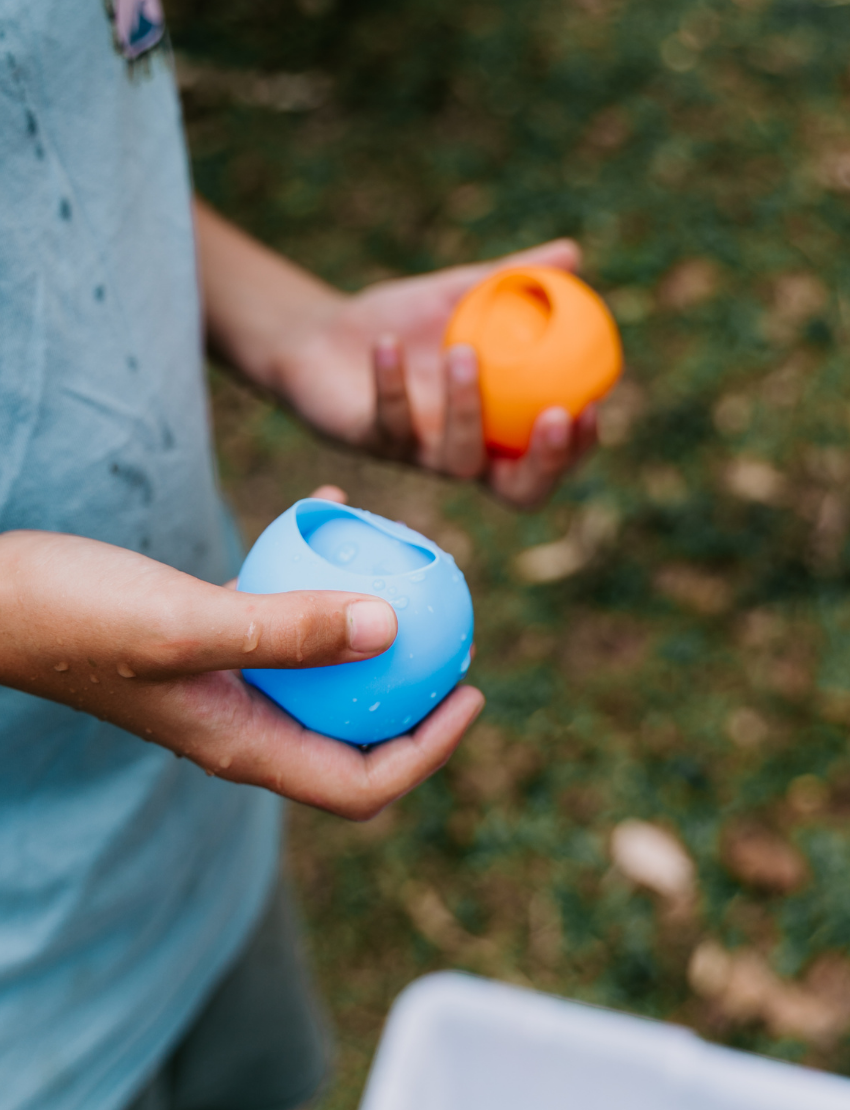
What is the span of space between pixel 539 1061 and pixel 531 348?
112 cm

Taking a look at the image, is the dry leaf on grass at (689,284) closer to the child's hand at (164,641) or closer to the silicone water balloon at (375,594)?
the silicone water balloon at (375,594)

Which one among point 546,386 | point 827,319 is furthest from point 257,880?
point 827,319

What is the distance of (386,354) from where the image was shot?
142 centimetres

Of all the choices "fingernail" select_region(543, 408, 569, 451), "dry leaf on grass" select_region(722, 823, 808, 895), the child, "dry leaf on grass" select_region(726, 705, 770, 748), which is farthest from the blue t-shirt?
"dry leaf on grass" select_region(726, 705, 770, 748)

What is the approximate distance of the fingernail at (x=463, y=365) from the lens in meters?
1.51

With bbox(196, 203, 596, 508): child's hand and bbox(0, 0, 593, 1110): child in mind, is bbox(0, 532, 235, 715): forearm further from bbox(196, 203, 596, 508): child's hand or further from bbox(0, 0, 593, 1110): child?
bbox(196, 203, 596, 508): child's hand

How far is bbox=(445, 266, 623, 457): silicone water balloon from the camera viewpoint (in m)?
1.63

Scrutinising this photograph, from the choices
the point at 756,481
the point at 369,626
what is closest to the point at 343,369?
the point at 369,626

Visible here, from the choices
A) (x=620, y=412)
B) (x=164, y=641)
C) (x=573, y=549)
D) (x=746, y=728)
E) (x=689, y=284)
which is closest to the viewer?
(x=164, y=641)

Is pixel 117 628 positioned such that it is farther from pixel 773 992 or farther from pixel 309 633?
pixel 773 992

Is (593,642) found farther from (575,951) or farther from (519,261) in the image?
(519,261)

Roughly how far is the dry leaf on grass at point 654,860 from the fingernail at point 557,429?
124 centimetres

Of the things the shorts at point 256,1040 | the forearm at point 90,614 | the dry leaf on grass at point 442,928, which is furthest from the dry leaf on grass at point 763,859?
the forearm at point 90,614

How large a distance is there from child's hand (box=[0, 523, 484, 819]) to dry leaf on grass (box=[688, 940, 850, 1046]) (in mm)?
1615
